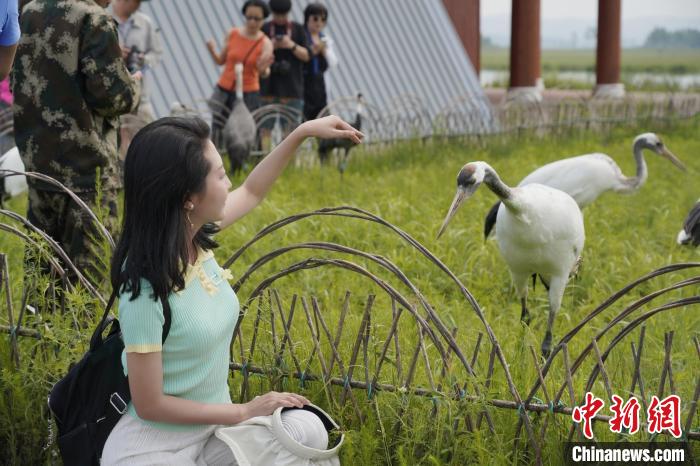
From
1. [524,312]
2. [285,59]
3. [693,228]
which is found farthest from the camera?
[285,59]

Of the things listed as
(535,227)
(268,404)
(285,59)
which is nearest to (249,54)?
(285,59)

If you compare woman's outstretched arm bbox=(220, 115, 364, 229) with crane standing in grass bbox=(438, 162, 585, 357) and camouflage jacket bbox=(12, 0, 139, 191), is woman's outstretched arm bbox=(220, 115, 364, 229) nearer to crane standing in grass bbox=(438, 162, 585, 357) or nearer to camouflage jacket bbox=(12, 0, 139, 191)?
crane standing in grass bbox=(438, 162, 585, 357)

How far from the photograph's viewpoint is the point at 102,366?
2596mm

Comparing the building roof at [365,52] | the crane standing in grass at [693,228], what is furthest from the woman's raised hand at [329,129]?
the building roof at [365,52]

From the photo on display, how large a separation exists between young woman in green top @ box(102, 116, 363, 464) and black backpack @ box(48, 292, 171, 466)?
2.1 inches

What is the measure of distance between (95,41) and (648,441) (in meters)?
2.70

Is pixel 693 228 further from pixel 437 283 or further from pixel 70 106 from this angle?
pixel 70 106

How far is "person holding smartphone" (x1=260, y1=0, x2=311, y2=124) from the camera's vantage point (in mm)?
8469

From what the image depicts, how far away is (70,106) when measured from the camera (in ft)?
13.5

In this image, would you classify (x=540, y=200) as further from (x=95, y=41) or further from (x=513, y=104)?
(x=513, y=104)

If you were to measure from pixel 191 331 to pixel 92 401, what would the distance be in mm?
406

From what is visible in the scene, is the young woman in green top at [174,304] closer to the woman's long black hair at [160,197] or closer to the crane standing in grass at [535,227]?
the woman's long black hair at [160,197]

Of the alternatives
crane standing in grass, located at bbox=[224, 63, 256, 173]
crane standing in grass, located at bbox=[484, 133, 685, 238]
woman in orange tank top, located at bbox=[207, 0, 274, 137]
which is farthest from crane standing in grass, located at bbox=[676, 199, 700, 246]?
woman in orange tank top, located at bbox=[207, 0, 274, 137]

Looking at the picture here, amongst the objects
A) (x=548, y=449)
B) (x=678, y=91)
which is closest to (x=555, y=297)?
(x=548, y=449)
